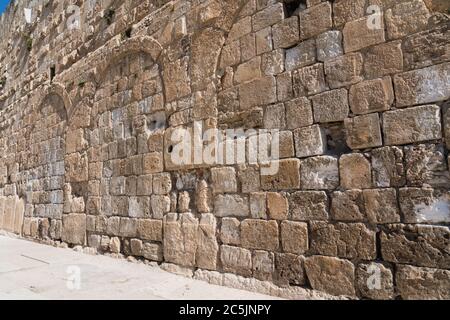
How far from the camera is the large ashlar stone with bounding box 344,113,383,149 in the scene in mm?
3107

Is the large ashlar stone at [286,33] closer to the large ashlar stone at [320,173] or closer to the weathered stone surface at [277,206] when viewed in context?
the large ashlar stone at [320,173]

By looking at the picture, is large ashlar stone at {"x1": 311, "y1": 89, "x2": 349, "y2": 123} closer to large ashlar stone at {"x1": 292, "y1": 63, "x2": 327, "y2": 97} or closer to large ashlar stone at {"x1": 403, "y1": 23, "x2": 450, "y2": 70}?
large ashlar stone at {"x1": 292, "y1": 63, "x2": 327, "y2": 97}

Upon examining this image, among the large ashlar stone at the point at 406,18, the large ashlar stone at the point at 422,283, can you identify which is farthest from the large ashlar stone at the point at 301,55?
the large ashlar stone at the point at 422,283

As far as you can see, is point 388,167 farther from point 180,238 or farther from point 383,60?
point 180,238

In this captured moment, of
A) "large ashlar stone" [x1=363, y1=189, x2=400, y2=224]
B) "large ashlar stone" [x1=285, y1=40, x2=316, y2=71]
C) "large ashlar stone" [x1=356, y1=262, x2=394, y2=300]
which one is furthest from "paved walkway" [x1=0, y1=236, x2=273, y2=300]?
"large ashlar stone" [x1=285, y1=40, x2=316, y2=71]

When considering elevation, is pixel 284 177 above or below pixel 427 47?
below

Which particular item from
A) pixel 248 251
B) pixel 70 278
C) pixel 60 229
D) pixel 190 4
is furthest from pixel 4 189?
pixel 248 251

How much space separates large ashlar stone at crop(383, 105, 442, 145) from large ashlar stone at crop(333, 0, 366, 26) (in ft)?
2.86

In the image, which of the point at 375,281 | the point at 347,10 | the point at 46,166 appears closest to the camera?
the point at 375,281

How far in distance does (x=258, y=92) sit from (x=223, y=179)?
936 mm

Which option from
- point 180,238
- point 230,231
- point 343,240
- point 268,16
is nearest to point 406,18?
point 268,16

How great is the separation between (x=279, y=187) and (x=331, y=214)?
56 centimetres

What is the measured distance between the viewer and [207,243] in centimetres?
420

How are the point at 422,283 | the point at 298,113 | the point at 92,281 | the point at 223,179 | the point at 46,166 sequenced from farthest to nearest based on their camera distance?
1. the point at 46,166
2. the point at 92,281
3. the point at 223,179
4. the point at 298,113
5. the point at 422,283
